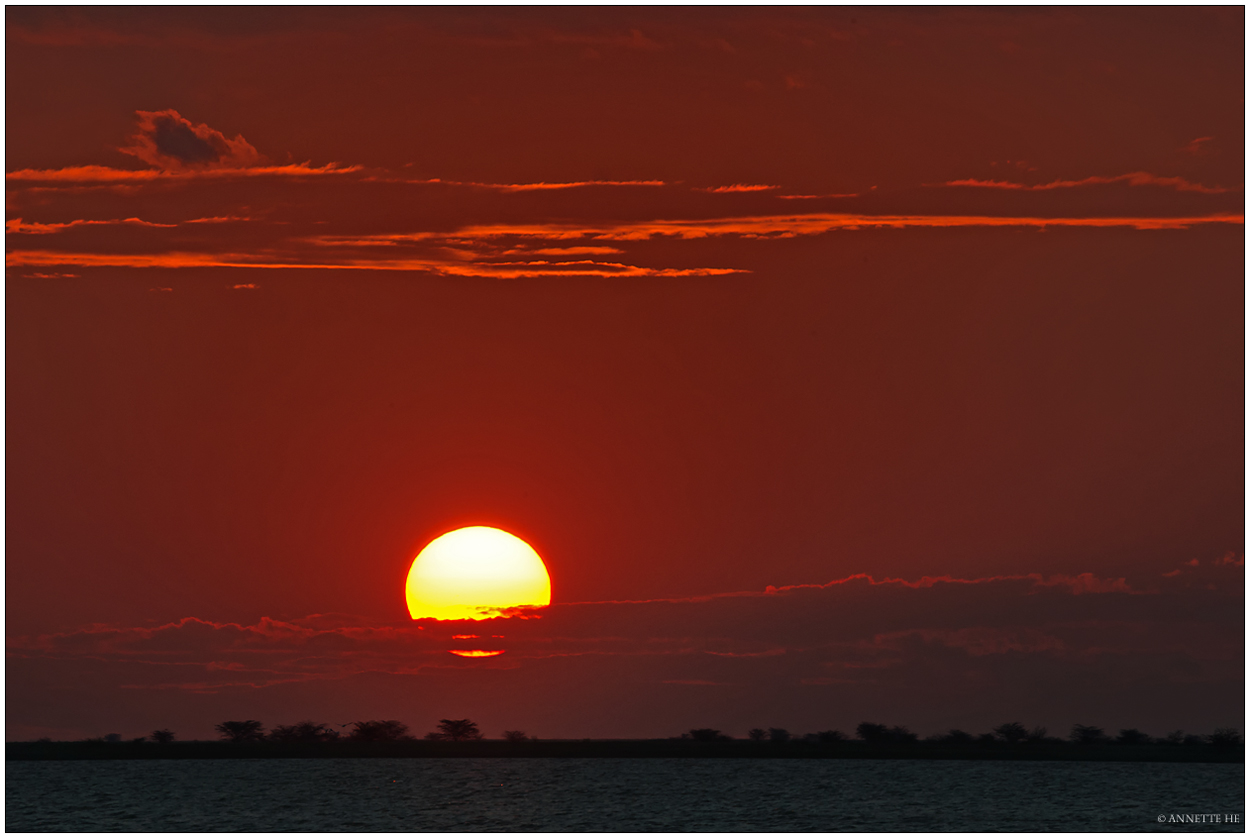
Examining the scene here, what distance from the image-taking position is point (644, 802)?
174 meters

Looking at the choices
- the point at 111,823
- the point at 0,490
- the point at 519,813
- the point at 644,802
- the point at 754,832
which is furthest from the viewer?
the point at 644,802

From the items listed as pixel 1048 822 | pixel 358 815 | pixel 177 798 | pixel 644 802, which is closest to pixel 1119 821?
pixel 1048 822

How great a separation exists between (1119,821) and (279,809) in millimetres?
91196

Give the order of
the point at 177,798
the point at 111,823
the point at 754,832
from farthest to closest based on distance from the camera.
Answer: the point at 177,798, the point at 111,823, the point at 754,832

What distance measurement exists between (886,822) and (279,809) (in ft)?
222

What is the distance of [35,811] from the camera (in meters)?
163

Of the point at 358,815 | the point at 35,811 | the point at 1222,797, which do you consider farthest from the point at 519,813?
the point at 1222,797

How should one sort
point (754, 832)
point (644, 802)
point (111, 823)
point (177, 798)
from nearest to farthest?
point (754, 832), point (111, 823), point (644, 802), point (177, 798)

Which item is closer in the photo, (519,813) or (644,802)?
(519,813)

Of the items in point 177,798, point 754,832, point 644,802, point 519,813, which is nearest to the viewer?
point 754,832

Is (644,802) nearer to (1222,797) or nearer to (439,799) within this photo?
(439,799)

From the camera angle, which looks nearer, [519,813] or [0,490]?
[0,490]

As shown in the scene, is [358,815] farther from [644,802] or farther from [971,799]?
[971,799]

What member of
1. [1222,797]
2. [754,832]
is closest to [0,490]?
[754,832]
